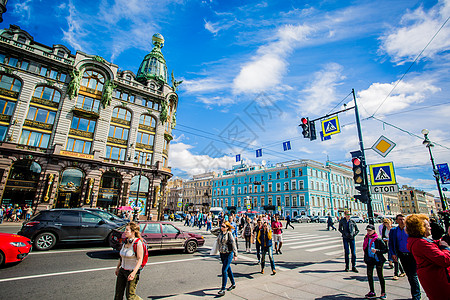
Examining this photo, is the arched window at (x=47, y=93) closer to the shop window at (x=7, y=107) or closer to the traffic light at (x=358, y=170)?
the shop window at (x=7, y=107)

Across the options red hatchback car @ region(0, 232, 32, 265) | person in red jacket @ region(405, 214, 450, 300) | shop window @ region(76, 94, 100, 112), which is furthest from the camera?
shop window @ region(76, 94, 100, 112)

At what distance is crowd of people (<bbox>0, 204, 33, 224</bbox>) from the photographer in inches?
869

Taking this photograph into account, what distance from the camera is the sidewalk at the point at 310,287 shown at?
4922 mm

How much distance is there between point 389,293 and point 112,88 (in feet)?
114

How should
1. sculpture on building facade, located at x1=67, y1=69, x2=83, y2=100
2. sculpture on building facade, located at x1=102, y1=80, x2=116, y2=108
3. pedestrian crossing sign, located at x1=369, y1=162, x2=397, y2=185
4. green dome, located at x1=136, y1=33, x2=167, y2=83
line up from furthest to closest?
1. green dome, located at x1=136, y1=33, x2=167, y2=83
2. sculpture on building facade, located at x1=102, y1=80, x2=116, y2=108
3. sculpture on building facade, located at x1=67, y1=69, x2=83, y2=100
4. pedestrian crossing sign, located at x1=369, y1=162, x2=397, y2=185

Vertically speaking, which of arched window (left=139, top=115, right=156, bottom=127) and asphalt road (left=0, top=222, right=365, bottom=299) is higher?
arched window (left=139, top=115, right=156, bottom=127)

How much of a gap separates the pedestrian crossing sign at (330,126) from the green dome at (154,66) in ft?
109

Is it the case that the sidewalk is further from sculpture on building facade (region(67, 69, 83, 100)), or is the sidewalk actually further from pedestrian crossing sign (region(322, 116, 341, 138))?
sculpture on building facade (region(67, 69, 83, 100))

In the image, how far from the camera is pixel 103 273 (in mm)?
6617

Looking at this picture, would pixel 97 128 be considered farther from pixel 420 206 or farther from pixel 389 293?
pixel 420 206

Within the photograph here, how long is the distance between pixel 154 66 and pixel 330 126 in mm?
35542

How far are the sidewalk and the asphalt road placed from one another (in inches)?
24.6

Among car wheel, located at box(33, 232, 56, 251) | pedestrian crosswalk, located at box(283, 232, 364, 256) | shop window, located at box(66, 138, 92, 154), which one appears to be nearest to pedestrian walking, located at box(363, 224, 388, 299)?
pedestrian crosswalk, located at box(283, 232, 364, 256)

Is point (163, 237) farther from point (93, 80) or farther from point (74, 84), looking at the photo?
point (93, 80)
